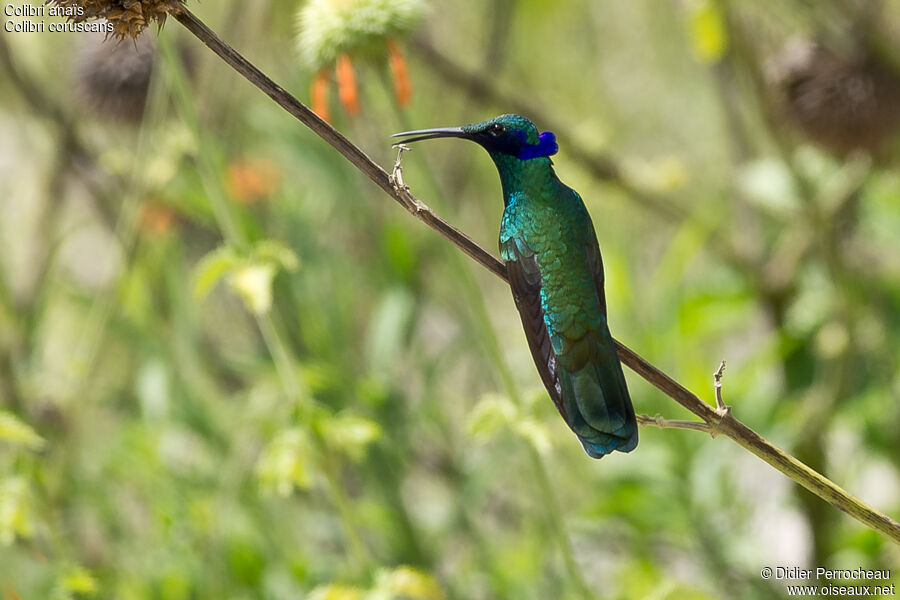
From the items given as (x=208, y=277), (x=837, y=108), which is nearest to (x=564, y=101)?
(x=837, y=108)

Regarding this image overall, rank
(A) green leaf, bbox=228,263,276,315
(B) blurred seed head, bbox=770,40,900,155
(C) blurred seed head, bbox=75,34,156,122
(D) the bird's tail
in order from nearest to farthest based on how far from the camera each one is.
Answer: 1. (D) the bird's tail
2. (A) green leaf, bbox=228,263,276,315
3. (B) blurred seed head, bbox=770,40,900,155
4. (C) blurred seed head, bbox=75,34,156,122

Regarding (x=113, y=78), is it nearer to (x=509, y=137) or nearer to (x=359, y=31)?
(x=359, y=31)

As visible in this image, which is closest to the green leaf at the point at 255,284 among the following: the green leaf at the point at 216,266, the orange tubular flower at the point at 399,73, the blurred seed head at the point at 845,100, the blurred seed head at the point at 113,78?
the green leaf at the point at 216,266

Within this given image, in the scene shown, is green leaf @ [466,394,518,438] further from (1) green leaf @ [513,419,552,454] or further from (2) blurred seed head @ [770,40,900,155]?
(2) blurred seed head @ [770,40,900,155]

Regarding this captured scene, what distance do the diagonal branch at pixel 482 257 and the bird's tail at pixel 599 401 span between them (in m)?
0.04

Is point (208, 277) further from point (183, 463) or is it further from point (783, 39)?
point (783, 39)

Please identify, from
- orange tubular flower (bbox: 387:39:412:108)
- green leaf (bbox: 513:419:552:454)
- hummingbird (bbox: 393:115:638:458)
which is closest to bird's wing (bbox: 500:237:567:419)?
hummingbird (bbox: 393:115:638:458)

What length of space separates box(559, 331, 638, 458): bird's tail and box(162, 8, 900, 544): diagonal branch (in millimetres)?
37

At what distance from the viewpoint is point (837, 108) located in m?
2.59

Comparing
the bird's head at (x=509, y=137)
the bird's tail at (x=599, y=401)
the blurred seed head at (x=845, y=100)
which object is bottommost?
the bird's tail at (x=599, y=401)

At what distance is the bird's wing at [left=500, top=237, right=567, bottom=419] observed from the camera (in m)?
1.14

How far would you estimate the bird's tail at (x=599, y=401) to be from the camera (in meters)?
1.02

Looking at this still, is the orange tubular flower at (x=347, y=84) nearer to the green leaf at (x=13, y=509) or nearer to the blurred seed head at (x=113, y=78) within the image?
the green leaf at (x=13, y=509)

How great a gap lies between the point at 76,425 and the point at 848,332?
2092 mm
